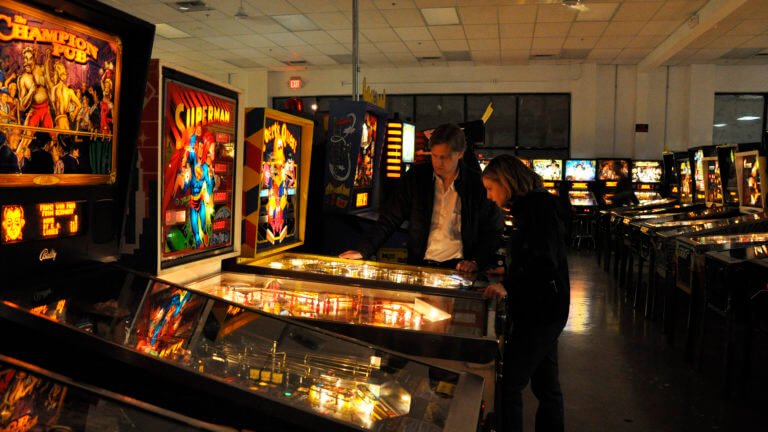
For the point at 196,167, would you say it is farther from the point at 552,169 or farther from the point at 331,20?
the point at 552,169

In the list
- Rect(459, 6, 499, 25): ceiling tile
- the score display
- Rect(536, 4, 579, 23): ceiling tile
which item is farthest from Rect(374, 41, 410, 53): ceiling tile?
the score display

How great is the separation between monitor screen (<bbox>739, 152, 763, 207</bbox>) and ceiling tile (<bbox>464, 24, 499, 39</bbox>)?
13.7 ft

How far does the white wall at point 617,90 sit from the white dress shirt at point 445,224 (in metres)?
9.74

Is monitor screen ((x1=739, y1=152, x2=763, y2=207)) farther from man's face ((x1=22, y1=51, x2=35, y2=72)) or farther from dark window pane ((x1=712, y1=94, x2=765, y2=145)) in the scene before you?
dark window pane ((x1=712, y1=94, x2=765, y2=145))

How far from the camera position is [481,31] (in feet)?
29.6

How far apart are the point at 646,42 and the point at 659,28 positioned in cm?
94

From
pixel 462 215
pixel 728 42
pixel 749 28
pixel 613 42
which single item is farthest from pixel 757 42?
pixel 462 215

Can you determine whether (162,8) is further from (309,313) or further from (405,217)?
(309,313)

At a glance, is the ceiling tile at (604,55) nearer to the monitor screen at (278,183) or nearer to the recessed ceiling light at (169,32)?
the recessed ceiling light at (169,32)

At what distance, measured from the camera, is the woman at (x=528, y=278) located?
2119 millimetres

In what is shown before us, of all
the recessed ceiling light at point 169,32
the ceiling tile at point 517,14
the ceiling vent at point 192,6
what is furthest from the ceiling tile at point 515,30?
the recessed ceiling light at point 169,32

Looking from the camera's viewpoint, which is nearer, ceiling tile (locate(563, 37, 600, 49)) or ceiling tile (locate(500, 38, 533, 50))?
ceiling tile (locate(563, 37, 600, 49))

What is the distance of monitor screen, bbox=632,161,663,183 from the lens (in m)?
10.6

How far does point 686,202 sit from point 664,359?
14.4 ft
